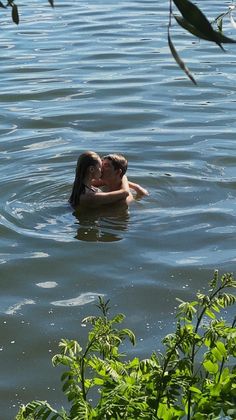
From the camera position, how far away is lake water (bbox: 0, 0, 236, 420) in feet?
19.1

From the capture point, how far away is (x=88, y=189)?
8062 mm

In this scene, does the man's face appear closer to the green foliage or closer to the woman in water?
the woman in water

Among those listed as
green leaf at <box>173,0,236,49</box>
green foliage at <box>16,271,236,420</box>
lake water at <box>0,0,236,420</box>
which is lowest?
lake water at <box>0,0,236,420</box>

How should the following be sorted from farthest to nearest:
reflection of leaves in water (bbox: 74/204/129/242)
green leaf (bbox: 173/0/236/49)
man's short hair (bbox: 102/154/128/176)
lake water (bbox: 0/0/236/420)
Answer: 1. man's short hair (bbox: 102/154/128/176)
2. reflection of leaves in water (bbox: 74/204/129/242)
3. lake water (bbox: 0/0/236/420)
4. green leaf (bbox: 173/0/236/49)

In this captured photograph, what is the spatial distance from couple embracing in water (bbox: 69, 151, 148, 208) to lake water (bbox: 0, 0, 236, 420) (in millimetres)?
127

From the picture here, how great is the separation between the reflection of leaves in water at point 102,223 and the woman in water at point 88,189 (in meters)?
0.07

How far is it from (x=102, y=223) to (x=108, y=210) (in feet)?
1.03

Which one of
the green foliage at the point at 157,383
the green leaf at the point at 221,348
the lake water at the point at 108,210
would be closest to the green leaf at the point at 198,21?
the green foliage at the point at 157,383

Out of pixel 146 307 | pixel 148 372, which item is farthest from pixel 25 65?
pixel 148 372

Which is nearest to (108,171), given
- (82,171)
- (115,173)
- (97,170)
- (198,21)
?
(115,173)

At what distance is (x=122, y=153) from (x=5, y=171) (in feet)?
3.90

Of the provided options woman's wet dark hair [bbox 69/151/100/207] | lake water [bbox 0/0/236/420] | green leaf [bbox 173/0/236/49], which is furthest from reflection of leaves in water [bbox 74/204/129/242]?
green leaf [bbox 173/0/236/49]

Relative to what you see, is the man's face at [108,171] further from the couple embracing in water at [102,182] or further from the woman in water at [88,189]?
the woman in water at [88,189]

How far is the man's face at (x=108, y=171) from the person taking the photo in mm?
8219
